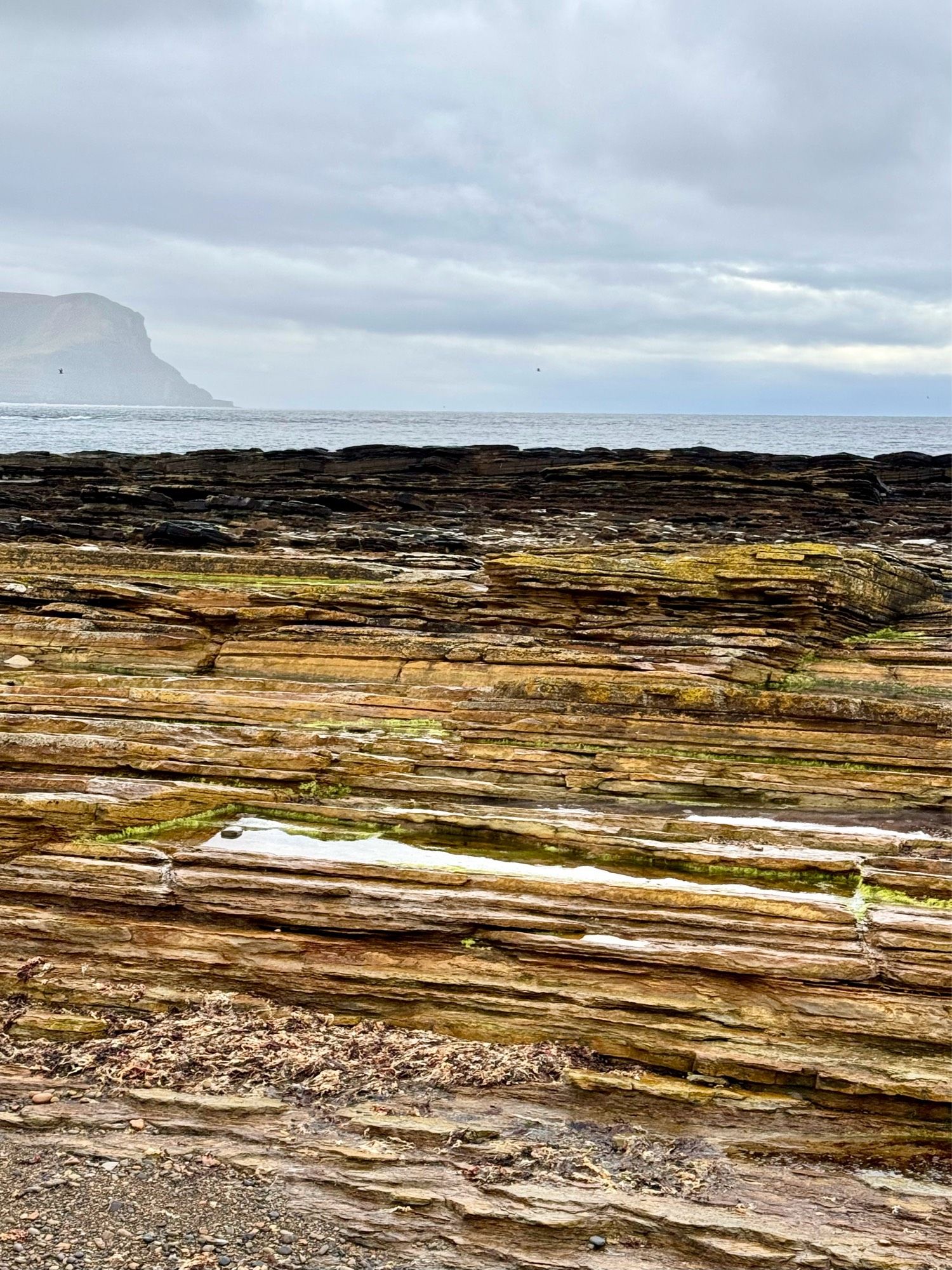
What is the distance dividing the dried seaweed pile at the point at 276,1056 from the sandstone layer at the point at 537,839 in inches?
7.6

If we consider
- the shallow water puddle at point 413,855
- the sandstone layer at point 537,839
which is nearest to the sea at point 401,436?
the sandstone layer at point 537,839

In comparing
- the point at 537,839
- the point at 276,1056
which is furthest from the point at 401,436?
the point at 276,1056

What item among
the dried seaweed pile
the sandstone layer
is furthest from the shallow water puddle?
the dried seaweed pile

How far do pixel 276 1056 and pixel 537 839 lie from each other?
3359 millimetres

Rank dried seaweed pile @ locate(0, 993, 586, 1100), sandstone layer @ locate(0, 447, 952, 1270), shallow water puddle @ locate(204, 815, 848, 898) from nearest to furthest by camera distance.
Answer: sandstone layer @ locate(0, 447, 952, 1270), dried seaweed pile @ locate(0, 993, 586, 1100), shallow water puddle @ locate(204, 815, 848, 898)

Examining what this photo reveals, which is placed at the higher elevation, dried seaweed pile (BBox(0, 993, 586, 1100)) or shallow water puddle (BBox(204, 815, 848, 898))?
shallow water puddle (BBox(204, 815, 848, 898))

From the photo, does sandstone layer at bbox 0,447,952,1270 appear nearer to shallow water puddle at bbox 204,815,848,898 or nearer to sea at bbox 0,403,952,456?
shallow water puddle at bbox 204,815,848,898

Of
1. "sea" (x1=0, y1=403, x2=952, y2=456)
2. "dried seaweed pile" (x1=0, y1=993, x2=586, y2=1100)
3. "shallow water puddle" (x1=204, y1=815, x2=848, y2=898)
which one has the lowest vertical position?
"dried seaweed pile" (x1=0, y1=993, x2=586, y2=1100)

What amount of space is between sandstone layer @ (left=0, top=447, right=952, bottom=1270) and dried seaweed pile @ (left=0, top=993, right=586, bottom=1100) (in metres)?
0.19

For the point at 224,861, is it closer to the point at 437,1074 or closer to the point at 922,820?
the point at 437,1074

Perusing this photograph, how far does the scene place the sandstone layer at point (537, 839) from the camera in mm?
8102

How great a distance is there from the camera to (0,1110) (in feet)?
27.2

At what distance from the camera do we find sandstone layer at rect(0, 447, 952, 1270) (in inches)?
319

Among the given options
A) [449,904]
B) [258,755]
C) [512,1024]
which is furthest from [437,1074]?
[258,755]
